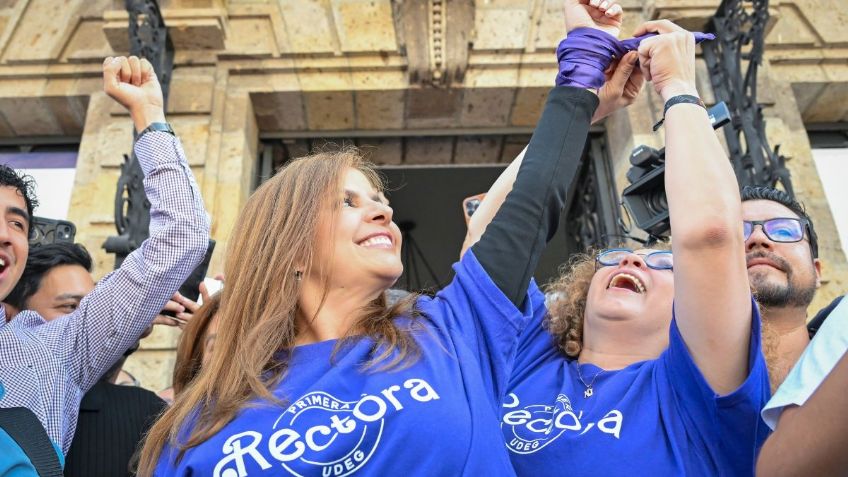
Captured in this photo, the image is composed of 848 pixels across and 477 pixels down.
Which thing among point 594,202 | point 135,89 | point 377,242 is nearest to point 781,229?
point 377,242

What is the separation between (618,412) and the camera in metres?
1.43

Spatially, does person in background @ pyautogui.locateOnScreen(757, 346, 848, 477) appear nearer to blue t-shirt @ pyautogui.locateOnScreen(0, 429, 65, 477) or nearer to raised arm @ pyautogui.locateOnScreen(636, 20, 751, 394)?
raised arm @ pyautogui.locateOnScreen(636, 20, 751, 394)

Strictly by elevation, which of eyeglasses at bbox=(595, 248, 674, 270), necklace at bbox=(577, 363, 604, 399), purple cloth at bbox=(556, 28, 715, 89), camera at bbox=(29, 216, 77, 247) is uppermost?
camera at bbox=(29, 216, 77, 247)

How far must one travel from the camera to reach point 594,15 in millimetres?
1592

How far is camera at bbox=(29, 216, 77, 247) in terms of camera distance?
260cm

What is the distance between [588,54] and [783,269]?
960 mm

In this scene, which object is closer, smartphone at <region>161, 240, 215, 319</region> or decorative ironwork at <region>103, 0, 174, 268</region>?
smartphone at <region>161, 240, 215, 319</region>

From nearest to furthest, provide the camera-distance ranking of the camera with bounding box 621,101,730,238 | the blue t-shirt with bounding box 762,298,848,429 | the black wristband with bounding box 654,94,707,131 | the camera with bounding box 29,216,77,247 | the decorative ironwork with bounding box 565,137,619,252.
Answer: the blue t-shirt with bounding box 762,298,848,429 → the black wristband with bounding box 654,94,707,131 → the camera with bounding box 621,101,730,238 → the camera with bounding box 29,216,77,247 → the decorative ironwork with bounding box 565,137,619,252

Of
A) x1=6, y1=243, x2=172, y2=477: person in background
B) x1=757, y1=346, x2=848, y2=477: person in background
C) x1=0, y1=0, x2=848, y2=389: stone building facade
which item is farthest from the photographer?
x1=0, y1=0, x2=848, y2=389: stone building facade

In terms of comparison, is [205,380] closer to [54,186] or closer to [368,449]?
[368,449]

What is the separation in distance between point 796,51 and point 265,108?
3.65 m

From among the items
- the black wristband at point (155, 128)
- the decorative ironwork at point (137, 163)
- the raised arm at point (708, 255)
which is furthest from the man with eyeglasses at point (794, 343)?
the decorative ironwork at point (137, 163)

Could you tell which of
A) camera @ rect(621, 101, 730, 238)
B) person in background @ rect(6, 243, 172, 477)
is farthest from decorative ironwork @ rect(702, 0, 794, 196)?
person in background @ rect(6, 243, 172, 477)

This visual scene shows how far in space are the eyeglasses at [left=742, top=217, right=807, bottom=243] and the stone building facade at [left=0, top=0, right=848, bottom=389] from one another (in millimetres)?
2262
